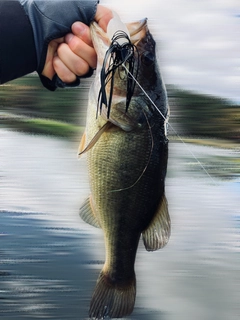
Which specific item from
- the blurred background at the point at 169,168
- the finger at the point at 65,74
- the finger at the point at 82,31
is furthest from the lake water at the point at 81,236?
the finger at the point at 82,31

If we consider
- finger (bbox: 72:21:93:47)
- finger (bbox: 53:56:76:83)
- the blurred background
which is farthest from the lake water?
finger (bbox: 72:21:93:47)

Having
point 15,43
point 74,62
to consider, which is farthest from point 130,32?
point 15,43

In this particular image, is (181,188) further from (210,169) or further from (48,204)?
(48,204)

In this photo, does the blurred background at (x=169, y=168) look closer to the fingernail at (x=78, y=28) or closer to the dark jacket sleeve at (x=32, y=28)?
the dark jacket sleeve at (x=32, y=28)

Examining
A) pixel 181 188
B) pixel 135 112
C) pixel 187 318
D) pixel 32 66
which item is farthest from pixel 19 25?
pixel 187 318

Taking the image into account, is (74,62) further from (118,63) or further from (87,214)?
(87,214)

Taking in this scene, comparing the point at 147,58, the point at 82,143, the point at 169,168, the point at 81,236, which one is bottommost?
the point at 81,236

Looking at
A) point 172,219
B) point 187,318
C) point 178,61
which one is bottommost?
point 187,318
